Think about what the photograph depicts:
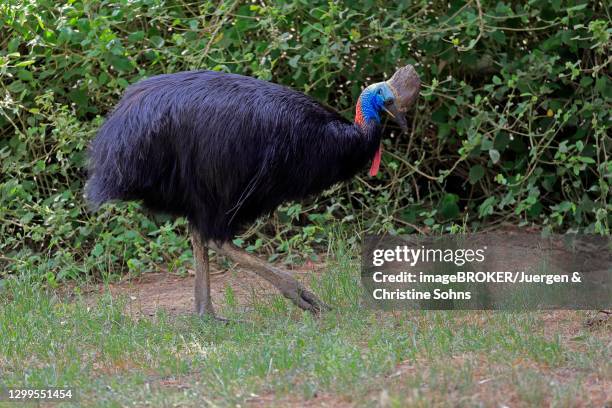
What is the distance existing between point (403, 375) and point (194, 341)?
1.27 meters

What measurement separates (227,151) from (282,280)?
27.5 inches

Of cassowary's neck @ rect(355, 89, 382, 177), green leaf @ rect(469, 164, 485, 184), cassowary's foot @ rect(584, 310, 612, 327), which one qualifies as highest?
cassowary's neck @ rect(355, 89, 382, 177)

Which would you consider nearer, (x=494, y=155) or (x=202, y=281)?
(x=202, y=281)

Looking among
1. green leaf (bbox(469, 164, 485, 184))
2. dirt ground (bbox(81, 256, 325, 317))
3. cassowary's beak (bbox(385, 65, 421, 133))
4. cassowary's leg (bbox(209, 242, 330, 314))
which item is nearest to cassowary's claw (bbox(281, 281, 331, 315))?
cassowary's leg (bbox(209, 242, 330, 314))

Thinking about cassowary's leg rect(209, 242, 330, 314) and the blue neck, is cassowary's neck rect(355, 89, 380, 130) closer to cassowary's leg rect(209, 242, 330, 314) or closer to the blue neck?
the blue neck

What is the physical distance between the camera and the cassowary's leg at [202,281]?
5.45 m

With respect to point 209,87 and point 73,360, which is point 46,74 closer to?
point 209,87

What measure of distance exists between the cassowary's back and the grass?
22.9 inches

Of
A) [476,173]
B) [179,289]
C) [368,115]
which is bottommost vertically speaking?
[179,289]

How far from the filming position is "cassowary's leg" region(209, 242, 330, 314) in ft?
17.3

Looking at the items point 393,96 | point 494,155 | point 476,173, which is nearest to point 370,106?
point 393,96

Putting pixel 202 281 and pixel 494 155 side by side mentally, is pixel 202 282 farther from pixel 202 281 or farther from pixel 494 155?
pixel 494 155

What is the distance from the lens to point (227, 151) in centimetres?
503

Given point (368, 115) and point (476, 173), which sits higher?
point (368, 115)
